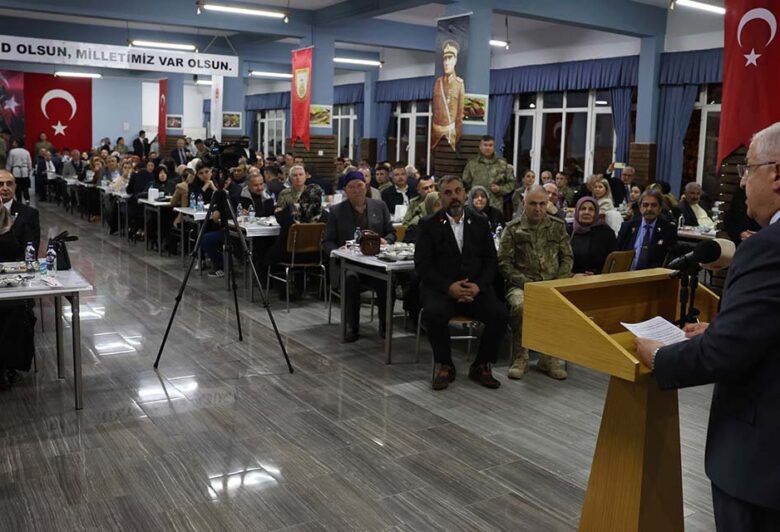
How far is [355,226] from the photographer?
639 centimetres

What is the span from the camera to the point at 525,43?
48.7ft

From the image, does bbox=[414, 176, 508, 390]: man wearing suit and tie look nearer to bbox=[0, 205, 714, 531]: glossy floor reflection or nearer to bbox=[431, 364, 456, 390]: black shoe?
bbox=[431, 364, 456, 390]: black shoe

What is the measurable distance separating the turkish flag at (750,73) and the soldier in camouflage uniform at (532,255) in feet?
3.90

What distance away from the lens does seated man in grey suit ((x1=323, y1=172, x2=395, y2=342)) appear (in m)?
5.93

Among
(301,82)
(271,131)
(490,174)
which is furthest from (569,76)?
(271,131)

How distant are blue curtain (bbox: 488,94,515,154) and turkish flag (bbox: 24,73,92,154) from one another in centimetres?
1362

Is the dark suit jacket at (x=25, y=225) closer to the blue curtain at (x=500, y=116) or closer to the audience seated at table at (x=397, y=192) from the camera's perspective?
the audience seated at table at (x=397, y=192)

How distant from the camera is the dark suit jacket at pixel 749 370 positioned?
1623 millimetres

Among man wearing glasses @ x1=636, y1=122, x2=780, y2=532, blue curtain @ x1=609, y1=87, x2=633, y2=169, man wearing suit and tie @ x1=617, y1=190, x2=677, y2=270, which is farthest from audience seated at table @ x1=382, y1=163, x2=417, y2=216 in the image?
man wearing glasses @ x1=636, y1=122, x2=780, y2=532

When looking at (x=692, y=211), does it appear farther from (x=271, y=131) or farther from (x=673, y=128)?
(x=271, y=131)

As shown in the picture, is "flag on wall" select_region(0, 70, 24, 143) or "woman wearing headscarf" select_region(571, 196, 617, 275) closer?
"woman wearing headscarf" select_region(571, 196, 617, 275)

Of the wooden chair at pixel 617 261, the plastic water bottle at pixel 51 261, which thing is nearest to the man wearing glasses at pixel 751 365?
the wooden chair at pixel 617 261

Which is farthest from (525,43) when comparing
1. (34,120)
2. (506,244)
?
(34,120)

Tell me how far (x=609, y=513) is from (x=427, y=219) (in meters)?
2.88
